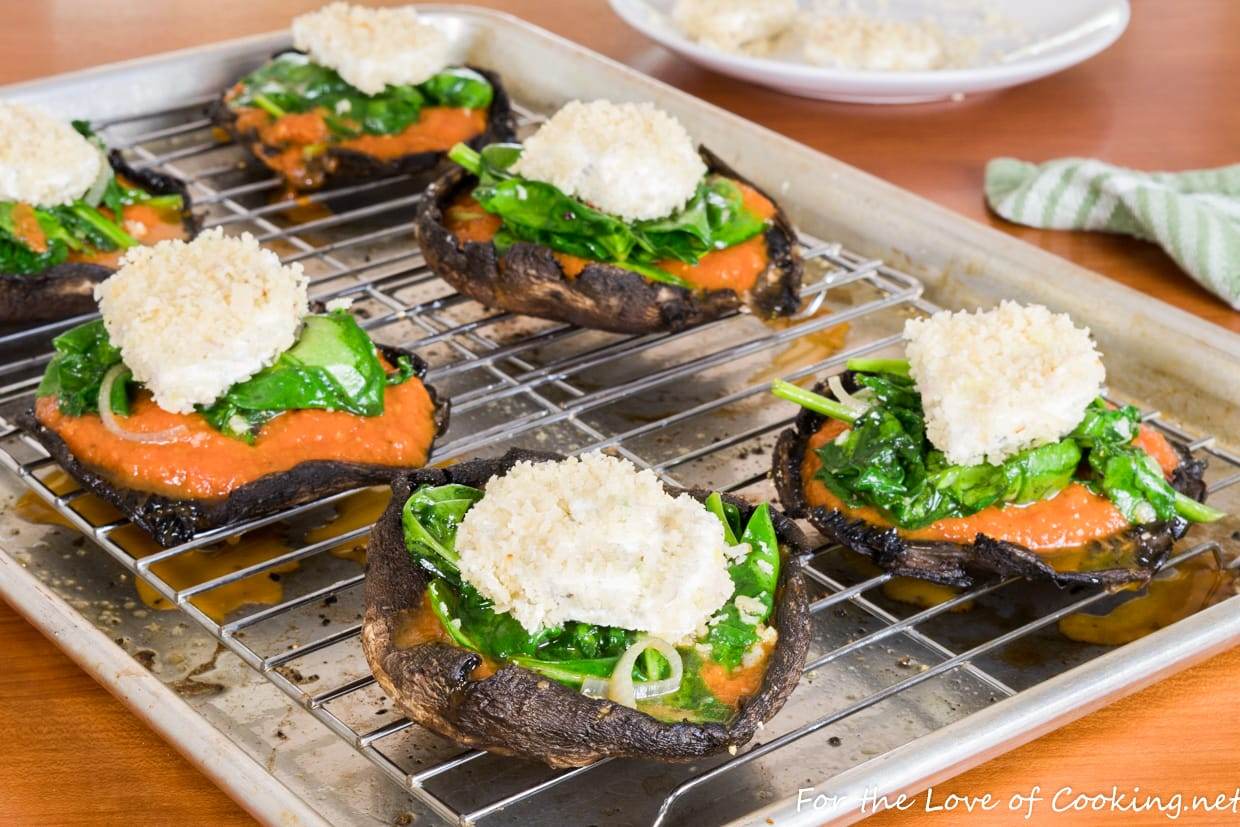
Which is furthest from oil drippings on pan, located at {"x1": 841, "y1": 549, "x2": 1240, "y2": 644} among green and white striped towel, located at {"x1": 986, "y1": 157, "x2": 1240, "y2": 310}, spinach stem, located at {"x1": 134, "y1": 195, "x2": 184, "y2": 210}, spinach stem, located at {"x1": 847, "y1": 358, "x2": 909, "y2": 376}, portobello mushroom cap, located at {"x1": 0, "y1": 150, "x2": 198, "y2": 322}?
spinach stem, located at {"x1": 134, "y1": 195, "x2": 184, "y2": 210}

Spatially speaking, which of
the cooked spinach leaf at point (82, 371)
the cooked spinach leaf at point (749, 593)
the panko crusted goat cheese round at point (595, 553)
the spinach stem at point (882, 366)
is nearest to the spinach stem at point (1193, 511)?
the spinach stem at point (882, 366)

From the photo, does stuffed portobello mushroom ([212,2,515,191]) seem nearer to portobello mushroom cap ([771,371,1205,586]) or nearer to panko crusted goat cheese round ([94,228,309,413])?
panko crusted goat cheese round ([94,228,309,413])

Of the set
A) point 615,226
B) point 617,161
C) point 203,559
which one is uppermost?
point 617,161

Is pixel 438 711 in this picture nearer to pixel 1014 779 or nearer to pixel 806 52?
pixel 1014 779

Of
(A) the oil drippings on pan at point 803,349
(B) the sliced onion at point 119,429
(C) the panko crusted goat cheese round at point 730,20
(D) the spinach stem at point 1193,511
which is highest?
(C) the panko crusted goat cheese round at point 730,20

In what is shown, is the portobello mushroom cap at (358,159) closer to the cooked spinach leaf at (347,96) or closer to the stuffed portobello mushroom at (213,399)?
the cooked spinach leaf at (347,96)

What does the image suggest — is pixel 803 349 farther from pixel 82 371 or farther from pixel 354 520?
pixel 82 371

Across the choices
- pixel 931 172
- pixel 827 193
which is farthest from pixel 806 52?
pixel 827 193

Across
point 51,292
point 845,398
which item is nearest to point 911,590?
point 845,398
